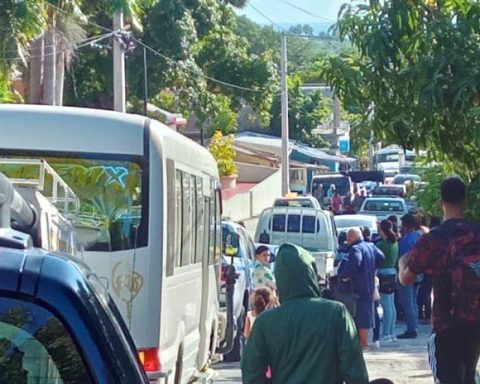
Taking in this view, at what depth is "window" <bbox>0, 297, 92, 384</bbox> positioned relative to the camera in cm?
304

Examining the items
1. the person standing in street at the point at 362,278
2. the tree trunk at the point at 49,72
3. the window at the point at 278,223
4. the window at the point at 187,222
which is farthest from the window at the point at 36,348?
the window at the point at 278,223

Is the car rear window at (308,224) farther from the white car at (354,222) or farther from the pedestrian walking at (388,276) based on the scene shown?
the pedestrian walking at (388,276)

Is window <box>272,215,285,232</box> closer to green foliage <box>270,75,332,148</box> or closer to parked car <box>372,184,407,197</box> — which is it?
parked car <box>372,184,407,197</box>

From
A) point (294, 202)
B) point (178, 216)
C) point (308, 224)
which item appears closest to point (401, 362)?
point (178, 216)

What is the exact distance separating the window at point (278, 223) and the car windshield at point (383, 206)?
1302 cm

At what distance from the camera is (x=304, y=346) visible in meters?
6.31

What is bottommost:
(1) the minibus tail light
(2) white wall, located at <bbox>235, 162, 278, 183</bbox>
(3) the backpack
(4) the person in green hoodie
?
(1) the minibus tail light

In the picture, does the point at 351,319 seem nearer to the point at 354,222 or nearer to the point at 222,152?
the point at 354,222

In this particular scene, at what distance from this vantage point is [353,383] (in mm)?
6281

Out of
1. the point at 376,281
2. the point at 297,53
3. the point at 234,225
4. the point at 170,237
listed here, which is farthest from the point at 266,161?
the point at 297,53

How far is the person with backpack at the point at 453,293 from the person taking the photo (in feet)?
24.3

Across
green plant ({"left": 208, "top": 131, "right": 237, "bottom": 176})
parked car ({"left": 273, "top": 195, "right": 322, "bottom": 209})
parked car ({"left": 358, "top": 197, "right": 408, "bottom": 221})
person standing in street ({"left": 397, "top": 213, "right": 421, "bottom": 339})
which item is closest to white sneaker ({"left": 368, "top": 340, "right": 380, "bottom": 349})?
person standing in street ({"left": 397, "top": 213, "right": 421, "bottom": 339})

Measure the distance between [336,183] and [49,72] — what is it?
29064mm

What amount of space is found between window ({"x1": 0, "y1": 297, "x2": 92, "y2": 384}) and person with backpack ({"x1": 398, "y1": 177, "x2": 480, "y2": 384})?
4699 mm
